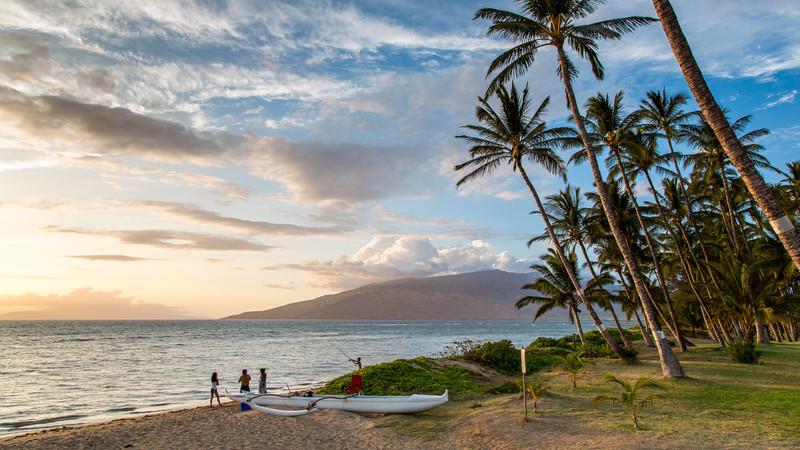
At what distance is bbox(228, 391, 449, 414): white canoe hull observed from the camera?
13570 millimetres

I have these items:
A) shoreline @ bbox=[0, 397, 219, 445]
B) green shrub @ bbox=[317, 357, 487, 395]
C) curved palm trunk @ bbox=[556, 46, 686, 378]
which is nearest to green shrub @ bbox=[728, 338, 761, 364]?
curved palm trunk @ bbox=[556, 46, 686, 378]

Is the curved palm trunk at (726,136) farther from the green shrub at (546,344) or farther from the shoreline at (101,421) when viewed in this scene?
the green shrub at (546,344)

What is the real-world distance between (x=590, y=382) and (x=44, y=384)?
99.1ft

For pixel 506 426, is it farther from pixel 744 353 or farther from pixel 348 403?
pixel 744 353

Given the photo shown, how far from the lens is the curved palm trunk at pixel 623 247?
15.4 metres

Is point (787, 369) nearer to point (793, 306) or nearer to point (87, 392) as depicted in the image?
point (793, 306)

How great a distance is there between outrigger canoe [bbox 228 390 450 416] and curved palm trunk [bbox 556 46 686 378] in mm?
7571

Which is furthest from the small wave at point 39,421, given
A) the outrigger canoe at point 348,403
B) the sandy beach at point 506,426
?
the outrigger canoe at point 348,403

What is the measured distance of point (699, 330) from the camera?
147 feet

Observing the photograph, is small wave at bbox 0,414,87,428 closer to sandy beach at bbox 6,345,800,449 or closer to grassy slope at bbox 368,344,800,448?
sandy beach at bbox 6,345,800,449

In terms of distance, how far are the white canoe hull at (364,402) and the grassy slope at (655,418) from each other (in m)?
0.32

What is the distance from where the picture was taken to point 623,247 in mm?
15828

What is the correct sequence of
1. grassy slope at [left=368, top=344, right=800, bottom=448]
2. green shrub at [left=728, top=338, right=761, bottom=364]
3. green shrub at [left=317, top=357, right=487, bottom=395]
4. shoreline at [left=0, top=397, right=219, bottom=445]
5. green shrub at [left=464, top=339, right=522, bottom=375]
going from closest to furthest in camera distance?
grassy slope at [left=368, top=344, right=800, bottom=448]
shoreline at [left=0, top=397, right=219, bottom=445]
green shrub at [left=317, top=357, right=487, bottom=395]
green shrub at [left=728, top=338, right=761, bottom=364]
green shrub at [left=464, top=339, right=522, bottom=375]

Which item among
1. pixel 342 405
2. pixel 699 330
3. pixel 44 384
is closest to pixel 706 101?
pixel 342 405
